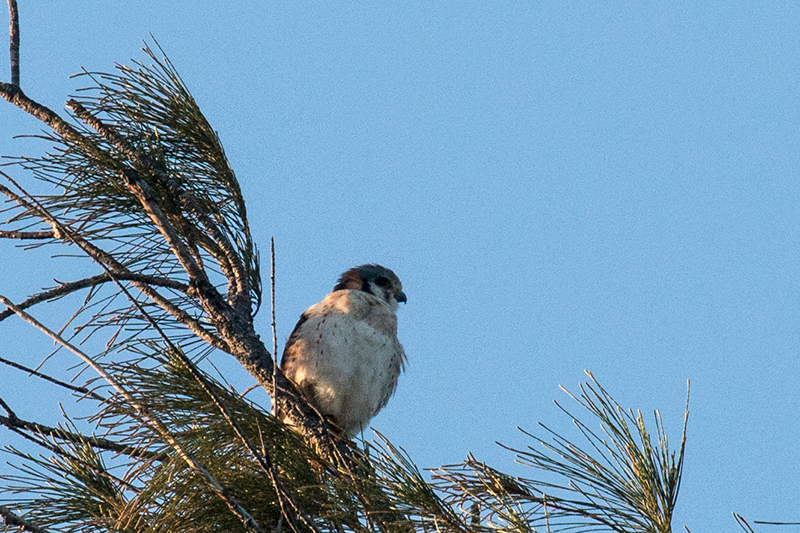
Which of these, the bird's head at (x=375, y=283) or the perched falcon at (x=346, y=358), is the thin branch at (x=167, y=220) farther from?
the bird's head at (x=375, y=283)

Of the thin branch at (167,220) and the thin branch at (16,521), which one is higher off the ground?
the thin branch at (167,220)

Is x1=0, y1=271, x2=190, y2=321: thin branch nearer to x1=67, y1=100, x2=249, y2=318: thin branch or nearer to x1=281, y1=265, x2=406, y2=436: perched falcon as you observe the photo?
x1=67, y1=100, x2=249, y2=318: thin branch

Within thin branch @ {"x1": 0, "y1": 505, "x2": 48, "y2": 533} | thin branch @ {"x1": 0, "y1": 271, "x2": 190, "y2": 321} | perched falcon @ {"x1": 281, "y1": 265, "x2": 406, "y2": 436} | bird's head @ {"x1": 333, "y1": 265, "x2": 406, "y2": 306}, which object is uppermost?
bird's head @ {"x1": 333, "y1": 265, "x2": 406, "y2": 306}

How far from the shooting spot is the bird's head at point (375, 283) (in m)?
5.47

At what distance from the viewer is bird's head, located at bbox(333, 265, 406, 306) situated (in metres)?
5.47

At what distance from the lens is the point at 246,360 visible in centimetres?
321

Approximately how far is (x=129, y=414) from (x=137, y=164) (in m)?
0.97

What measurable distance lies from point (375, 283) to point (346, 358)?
1097 mm

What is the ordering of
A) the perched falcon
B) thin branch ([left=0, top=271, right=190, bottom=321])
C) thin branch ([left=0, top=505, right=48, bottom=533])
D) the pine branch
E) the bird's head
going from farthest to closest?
→ the bird's head < the perched falcon < thin branch ([left=0, top=271, right=190, bottom=321]) < the pine branch < thin branch ([left=0, top=505, right=48, bottom=533])

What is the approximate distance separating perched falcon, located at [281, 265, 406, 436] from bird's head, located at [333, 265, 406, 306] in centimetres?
53

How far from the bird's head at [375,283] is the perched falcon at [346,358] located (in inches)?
20.7

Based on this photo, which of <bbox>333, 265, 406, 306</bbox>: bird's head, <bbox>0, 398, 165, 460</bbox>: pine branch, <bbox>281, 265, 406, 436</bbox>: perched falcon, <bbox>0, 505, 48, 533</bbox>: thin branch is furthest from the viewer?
<bbox>333, 265, 406, 306</bbox>: bird's head

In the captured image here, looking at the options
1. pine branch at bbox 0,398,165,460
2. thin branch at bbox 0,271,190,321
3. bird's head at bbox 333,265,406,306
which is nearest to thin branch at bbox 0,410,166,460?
pine branch at bbox 0,398,165,460

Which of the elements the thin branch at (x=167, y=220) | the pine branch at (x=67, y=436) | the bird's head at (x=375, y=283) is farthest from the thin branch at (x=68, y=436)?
the bird's head at (x=375, y=283)
